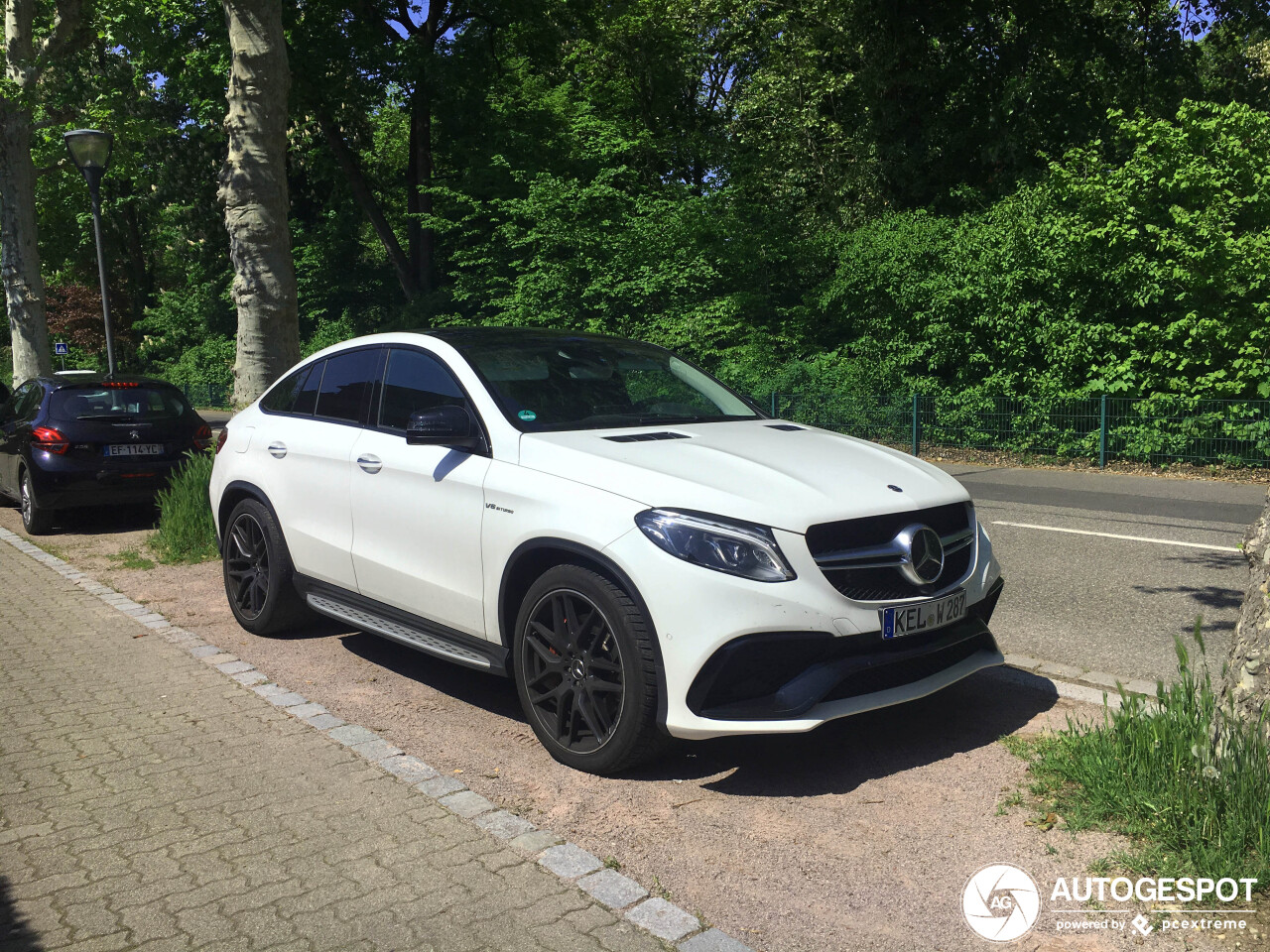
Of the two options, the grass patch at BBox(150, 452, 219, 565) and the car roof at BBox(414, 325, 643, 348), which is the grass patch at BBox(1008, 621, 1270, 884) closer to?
the car roof at BBox(414, 325, 643, 348)

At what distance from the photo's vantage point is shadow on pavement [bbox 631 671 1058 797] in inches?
166

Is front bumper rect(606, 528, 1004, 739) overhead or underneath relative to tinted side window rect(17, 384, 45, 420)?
underneath

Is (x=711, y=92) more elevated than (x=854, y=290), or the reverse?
(x=711, y=92)

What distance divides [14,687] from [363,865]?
3.21m

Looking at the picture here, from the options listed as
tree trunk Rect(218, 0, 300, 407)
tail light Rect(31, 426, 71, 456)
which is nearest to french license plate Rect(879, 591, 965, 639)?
tree trunk Rect(218, 0, 300, 407)

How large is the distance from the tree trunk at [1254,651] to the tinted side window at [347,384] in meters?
4.15

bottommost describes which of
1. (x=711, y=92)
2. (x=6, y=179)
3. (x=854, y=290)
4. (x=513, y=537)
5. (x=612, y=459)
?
(x=513, y=537)

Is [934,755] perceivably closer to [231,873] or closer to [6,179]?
[231,873]

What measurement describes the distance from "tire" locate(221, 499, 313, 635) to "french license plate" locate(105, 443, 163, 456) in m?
4.97

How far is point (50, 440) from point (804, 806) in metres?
9.72

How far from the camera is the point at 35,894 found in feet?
11.1

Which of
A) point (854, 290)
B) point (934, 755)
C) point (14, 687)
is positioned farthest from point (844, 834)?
point (854, 290)

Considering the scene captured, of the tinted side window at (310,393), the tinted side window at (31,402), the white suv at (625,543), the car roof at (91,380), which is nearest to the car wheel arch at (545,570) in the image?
the white suv at (625,543)

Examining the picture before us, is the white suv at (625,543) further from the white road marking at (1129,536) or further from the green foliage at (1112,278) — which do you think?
the green foliage at (1112,278)
